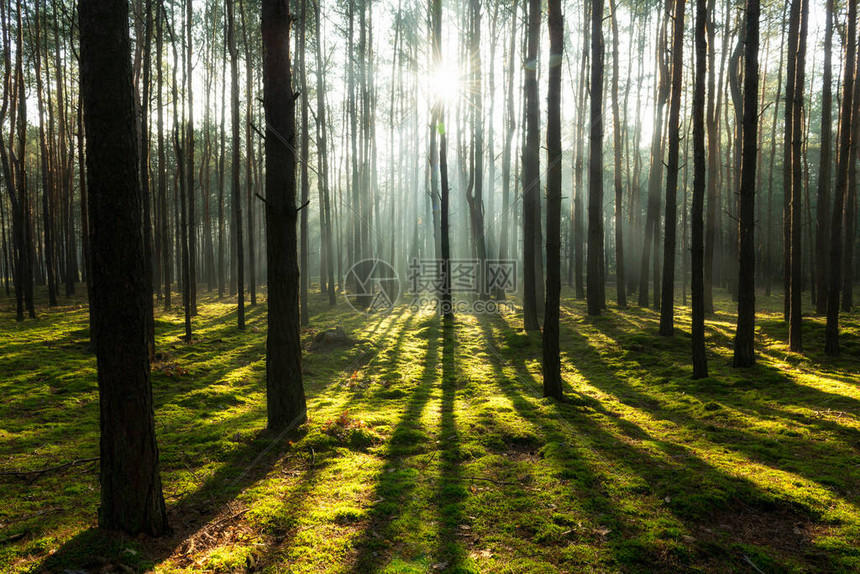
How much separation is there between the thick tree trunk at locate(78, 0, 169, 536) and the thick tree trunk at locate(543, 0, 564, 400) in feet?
17.5

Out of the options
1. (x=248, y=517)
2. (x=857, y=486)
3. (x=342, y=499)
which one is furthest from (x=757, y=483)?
(x=248, y=517)

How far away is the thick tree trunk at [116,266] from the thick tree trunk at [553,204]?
5326mm

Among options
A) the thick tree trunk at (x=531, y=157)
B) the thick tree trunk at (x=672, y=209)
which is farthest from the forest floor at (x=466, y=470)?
the thick tree trunk at (x=531, y=157)

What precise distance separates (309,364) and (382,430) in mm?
5095

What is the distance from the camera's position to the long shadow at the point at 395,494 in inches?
120

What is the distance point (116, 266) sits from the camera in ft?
9.44

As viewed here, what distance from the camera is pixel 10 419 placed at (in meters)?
5.55

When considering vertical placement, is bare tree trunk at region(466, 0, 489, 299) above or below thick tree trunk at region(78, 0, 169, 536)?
above

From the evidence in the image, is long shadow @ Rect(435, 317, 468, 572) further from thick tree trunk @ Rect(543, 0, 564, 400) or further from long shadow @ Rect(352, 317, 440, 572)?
thick tree trunk @ Rect(543, 0, 564, 400)

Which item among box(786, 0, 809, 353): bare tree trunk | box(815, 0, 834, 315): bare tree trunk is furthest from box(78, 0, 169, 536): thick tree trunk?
box(815, 0, 834, 315): bare tree trunk

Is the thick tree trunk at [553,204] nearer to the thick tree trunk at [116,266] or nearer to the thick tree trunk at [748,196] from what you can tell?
the thick tree trunk at [748,196]

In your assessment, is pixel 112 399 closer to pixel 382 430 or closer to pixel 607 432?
pixel 382 430

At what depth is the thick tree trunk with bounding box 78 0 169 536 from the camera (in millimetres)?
2834

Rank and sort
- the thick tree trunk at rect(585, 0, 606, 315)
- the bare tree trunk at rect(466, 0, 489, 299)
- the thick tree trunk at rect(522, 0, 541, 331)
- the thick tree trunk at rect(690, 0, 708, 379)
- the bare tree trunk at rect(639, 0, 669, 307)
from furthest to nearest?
the bare tree trunk at rect(466, 0, 489, 299) → the bare tree trunk at rect(639, 0, 669, 307) → the thick tree trunk at rect(585, 0, 606, 315) → the thick tree trunk at rect(522, 0, 541, 331) → the thick tree trunk at rect(690, 0, 708, 379)
